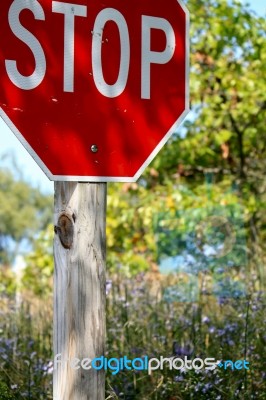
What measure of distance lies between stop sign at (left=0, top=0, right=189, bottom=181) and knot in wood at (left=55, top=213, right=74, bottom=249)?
12 cm

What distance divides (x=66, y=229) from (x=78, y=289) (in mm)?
167

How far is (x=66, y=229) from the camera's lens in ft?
7.15

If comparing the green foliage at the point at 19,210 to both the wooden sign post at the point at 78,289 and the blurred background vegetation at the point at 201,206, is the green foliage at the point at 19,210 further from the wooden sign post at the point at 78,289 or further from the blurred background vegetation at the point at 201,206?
the wooden sign post at the point at 78,289

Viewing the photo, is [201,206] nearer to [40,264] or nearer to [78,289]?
[40,264]

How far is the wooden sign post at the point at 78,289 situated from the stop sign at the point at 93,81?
0.25 ft

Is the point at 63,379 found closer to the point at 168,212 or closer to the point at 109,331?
the point at 109,331

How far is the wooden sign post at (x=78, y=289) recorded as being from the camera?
2145mm

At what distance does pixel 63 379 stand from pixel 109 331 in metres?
2.31

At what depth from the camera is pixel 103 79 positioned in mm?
2170

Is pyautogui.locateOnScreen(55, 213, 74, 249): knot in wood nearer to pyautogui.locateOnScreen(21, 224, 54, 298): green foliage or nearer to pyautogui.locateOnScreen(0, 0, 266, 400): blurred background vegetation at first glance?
pyautogui.locateOnScreen(0, 0, 266, 400): blurred background vegetation

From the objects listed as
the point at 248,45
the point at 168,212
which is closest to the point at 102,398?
the point at 168,212

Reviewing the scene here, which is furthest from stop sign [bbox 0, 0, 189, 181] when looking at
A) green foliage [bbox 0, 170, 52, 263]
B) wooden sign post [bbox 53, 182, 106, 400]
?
green foliage [bbox 0, 170, 52, 263]

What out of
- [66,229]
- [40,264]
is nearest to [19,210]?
[40,264]

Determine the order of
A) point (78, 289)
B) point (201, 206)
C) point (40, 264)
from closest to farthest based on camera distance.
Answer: point (78, 289) → point (201, 206) → point (40, 264)
